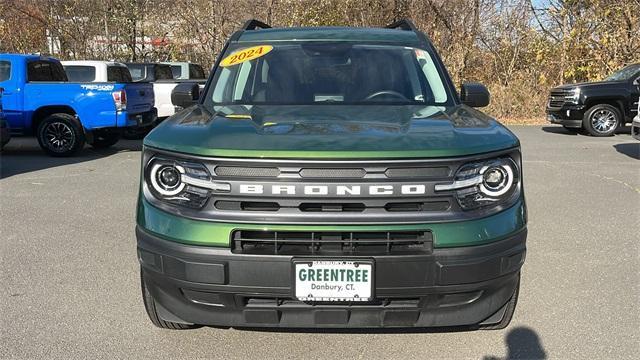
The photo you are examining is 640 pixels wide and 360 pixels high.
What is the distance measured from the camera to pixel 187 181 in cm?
278

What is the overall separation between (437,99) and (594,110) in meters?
11.3

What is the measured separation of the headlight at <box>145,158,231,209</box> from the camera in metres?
2.73

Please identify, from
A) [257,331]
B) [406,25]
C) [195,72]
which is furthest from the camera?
[195,72]

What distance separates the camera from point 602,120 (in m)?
13.8

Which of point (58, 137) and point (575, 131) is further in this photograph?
point (575, 131)

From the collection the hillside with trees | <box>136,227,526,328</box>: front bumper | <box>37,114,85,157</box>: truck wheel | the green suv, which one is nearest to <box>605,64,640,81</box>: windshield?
the hillside with trees

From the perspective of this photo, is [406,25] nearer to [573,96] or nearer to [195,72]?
[573,96]

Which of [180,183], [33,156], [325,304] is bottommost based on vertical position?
[33,156]

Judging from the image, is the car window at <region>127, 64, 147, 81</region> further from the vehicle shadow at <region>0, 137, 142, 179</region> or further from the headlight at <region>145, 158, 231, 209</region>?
the headlight at <region>145, 158, 231, 209</region>

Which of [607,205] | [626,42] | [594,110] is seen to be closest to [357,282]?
[607,205]

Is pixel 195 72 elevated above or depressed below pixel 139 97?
above

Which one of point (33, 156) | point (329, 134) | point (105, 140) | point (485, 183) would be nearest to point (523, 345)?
point (485, 183)

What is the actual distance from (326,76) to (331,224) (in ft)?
5.82

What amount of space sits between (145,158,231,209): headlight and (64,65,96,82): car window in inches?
394
